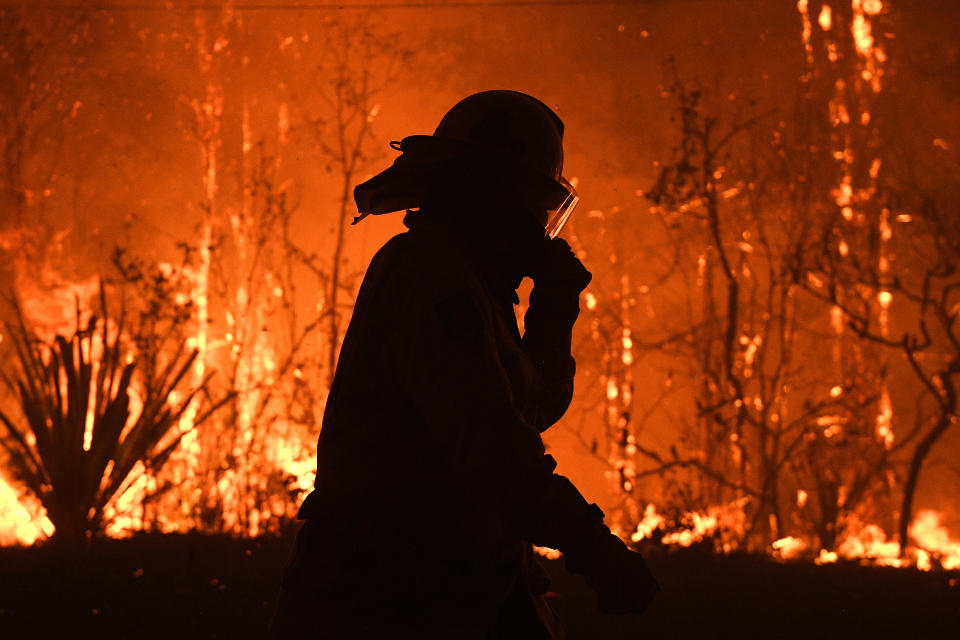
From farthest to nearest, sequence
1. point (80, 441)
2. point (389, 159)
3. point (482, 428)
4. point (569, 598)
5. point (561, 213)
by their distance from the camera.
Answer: point (389, 159), point (80, 441), point (569, 598), point (561, 213), point (482, 428)

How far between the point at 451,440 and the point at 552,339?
13.6 inches

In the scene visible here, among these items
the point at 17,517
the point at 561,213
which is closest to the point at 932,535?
the point at 561,213

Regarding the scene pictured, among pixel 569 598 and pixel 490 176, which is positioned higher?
pixel 490 176

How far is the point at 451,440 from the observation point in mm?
861

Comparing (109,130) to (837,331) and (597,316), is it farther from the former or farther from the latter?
(837,331)

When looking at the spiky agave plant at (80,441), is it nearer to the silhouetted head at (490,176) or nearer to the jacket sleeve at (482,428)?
the silhouetted head at (490,176)

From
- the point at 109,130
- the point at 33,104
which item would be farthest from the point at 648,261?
the point at 33,104

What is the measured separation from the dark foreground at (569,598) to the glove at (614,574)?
75.5 inches

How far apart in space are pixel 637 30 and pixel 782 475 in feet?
10.9

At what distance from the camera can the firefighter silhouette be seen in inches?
34.1

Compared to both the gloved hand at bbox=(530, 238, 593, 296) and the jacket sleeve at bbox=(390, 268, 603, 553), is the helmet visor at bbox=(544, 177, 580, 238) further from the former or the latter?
the jacket sleeve at bbox=(390, 268, 603, 553)

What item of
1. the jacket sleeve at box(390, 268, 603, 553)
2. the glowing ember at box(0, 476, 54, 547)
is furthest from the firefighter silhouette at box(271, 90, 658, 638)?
the glowing ember at box(0, 476, 54, 547)

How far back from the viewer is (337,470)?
0.96 m

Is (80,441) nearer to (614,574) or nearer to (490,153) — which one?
(490,153)
